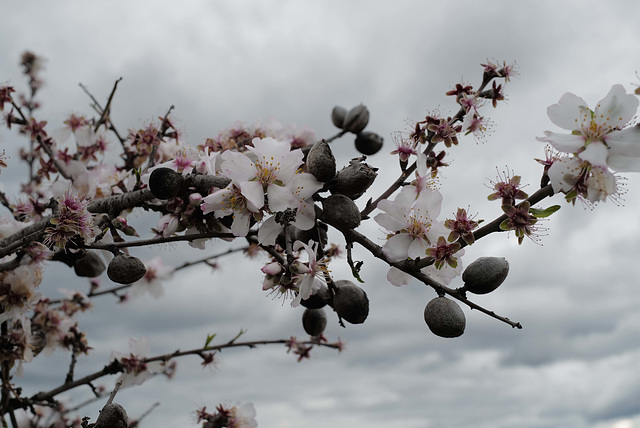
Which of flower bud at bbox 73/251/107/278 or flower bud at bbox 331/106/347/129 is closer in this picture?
flower bud at bbox 73/251/107/278

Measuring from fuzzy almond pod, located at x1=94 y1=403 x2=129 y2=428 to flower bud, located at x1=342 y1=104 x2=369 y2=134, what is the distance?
5.42ft

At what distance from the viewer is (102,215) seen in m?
2.19

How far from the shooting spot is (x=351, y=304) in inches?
67.5

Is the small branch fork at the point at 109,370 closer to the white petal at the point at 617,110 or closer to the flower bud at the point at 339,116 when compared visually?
the flower bud at the point at 339,116

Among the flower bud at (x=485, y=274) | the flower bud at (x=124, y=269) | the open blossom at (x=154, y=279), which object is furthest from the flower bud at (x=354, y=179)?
the open blossom at (x=154, y=279)

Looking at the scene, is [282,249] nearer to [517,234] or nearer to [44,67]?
[517,234]

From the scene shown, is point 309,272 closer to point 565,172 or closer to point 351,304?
point 351,304

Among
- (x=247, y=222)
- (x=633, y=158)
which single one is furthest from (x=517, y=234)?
(x=247, y=222)

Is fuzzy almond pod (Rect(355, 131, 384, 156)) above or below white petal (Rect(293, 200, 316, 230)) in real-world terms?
above

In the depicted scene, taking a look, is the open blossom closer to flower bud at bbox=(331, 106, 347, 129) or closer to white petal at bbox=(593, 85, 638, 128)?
flower bud at bbox=(331, 106, 347, 129)

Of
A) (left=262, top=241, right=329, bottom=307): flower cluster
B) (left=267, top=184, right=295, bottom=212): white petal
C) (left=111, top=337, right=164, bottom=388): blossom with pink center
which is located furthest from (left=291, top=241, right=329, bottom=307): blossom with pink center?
(left=111, top=337, right=164, bottom=388): blossom with pink center

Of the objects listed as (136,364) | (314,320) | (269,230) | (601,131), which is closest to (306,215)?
(269,230)

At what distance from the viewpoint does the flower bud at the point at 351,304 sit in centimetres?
172

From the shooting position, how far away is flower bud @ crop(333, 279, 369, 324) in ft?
5.63
